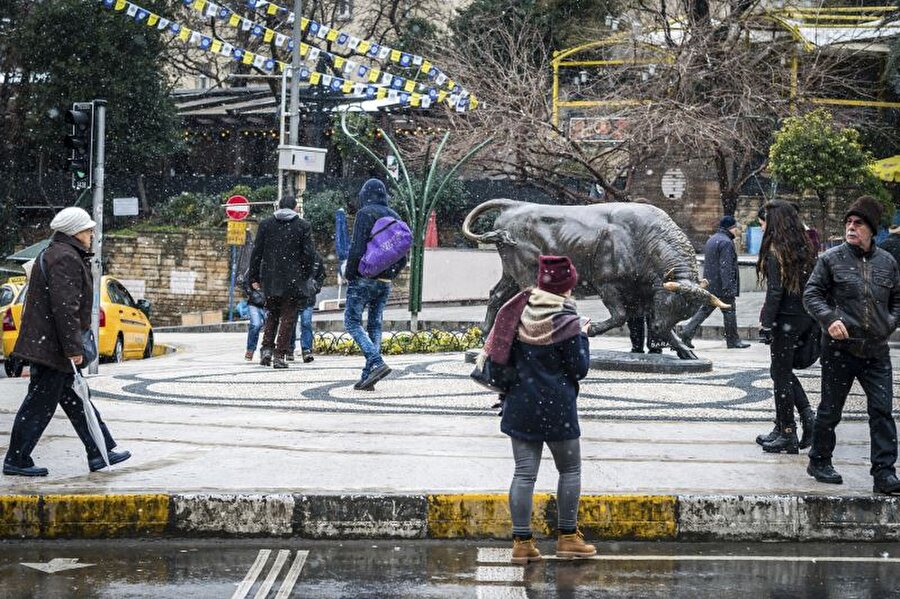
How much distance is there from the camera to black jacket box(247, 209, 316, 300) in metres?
14.1

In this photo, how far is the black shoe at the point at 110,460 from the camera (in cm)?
796

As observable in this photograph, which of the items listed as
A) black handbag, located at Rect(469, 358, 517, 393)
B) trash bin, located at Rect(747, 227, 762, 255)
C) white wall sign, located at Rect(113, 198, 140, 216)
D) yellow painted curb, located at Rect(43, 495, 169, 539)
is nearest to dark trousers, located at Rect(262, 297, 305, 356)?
yellow painted curb, located at Rect(43, 495, 169, 539)

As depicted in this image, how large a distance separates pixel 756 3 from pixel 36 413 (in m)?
25.7

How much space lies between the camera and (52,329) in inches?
304

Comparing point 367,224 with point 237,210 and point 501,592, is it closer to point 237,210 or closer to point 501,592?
point 501,592

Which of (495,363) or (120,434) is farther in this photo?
(120,434)

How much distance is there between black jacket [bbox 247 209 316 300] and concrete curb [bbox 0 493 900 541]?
6.97 m

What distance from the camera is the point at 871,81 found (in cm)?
3450

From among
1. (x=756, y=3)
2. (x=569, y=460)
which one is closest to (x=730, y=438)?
(x=569, y=460)

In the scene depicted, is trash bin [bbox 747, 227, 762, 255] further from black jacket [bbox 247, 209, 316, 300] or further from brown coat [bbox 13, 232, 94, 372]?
brown coat [bbox 13, 232, 94, 372]

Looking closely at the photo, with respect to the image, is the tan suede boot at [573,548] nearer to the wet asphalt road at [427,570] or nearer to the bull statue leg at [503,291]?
the wet asphalt road at [427,570]

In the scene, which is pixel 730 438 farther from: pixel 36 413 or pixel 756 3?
pixel 756 3

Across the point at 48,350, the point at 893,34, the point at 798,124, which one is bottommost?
the point at 48,350

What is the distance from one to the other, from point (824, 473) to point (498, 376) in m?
2.40
